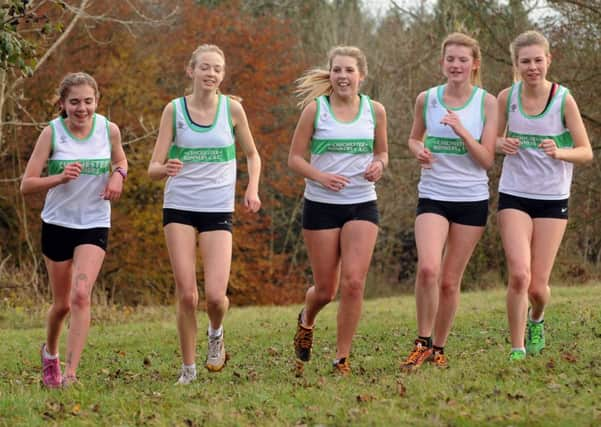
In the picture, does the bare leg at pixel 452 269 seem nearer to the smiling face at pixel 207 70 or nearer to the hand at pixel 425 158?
the hand at pixel 425 158

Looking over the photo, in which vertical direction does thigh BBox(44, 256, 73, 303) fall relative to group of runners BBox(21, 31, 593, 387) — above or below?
below

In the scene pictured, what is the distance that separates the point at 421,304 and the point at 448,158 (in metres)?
1.19

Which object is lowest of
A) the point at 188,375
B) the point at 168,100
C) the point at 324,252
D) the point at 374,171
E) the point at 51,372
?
the point at 168,100

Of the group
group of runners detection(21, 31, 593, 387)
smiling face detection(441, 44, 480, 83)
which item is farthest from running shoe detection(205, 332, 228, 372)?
smiling face detection(441, 44, 480, 83)

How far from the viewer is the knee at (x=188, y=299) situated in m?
8.10

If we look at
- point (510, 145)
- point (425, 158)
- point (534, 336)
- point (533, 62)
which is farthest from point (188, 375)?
point (533, 62)

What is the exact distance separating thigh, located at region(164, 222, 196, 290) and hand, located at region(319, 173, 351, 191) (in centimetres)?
110

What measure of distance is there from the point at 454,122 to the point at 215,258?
2123 mm

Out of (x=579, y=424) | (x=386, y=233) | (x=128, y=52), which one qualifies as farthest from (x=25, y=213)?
(x=579, y=424)

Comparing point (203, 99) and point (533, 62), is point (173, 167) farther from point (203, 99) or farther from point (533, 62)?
point (533, 62)

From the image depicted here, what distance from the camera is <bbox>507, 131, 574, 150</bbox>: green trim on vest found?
8.44 m

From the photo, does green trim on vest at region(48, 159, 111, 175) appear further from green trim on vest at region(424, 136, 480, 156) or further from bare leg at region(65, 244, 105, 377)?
green trim on vest at region(424, 136, 480, 156)

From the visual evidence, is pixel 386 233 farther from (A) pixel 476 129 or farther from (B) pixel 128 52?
(A) pixel 476 129

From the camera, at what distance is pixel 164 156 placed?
816 cm
